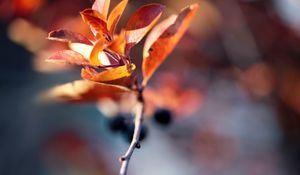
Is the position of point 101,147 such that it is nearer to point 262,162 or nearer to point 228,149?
point 228,149

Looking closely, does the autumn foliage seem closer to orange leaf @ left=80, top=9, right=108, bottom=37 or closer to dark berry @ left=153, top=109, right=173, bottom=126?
orange leaf @ left=80, top=9, right=108, bottom=37

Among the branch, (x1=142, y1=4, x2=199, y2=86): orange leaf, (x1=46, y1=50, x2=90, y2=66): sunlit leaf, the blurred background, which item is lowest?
the blurred background

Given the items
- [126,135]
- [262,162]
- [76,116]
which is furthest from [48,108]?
[126,135]

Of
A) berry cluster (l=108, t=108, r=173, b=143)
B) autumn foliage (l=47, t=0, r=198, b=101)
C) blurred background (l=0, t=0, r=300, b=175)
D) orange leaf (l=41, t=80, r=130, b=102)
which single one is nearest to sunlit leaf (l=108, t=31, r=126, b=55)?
autumn foliage (l=47, t=0, r=198, b=101)

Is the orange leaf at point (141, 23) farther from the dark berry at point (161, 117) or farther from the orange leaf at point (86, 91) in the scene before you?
the dark berry at point (161, 117)

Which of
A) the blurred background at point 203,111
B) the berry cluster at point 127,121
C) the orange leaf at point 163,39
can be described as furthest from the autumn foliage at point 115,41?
the blurred background at point 203,111

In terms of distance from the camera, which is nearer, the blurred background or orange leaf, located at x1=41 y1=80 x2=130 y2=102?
orange leaf, located at x1=41 y1=80 x2=130 y2=102
